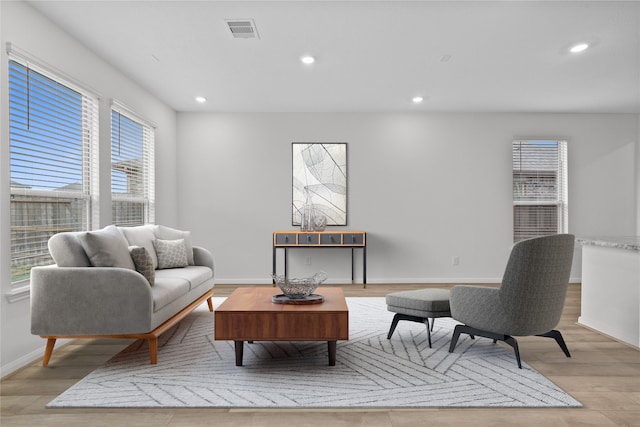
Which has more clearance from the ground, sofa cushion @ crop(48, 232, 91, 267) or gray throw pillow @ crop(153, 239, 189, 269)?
sofa cushion @ crop(48, 232, 91, 267)

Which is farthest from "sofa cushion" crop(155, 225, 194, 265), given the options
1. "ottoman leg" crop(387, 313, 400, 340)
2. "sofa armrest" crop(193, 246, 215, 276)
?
"ottoman leg" crop(387, 313, 400, 340)

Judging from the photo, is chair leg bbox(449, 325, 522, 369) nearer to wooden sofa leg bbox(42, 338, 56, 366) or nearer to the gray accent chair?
the gray accent chair

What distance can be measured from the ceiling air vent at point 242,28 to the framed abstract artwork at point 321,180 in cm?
281

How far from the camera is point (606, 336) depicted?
11.7ft

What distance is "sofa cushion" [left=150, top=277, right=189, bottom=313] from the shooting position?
2.97m

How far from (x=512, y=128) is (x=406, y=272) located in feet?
8.39

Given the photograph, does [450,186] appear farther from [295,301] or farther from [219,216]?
[295,301]

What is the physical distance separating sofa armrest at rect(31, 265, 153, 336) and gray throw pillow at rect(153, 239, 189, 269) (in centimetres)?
140

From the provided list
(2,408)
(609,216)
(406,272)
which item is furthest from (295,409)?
(609,216)

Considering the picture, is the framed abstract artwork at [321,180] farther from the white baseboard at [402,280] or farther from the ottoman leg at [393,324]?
the ottoman leg at [393,324]

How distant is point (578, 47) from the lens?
3.75 m

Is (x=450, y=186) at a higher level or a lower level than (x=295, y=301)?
higher

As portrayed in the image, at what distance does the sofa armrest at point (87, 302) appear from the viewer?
278cm

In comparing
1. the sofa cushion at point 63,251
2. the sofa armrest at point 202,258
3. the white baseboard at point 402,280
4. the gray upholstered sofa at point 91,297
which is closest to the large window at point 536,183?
the white baseboard at point 402,280
